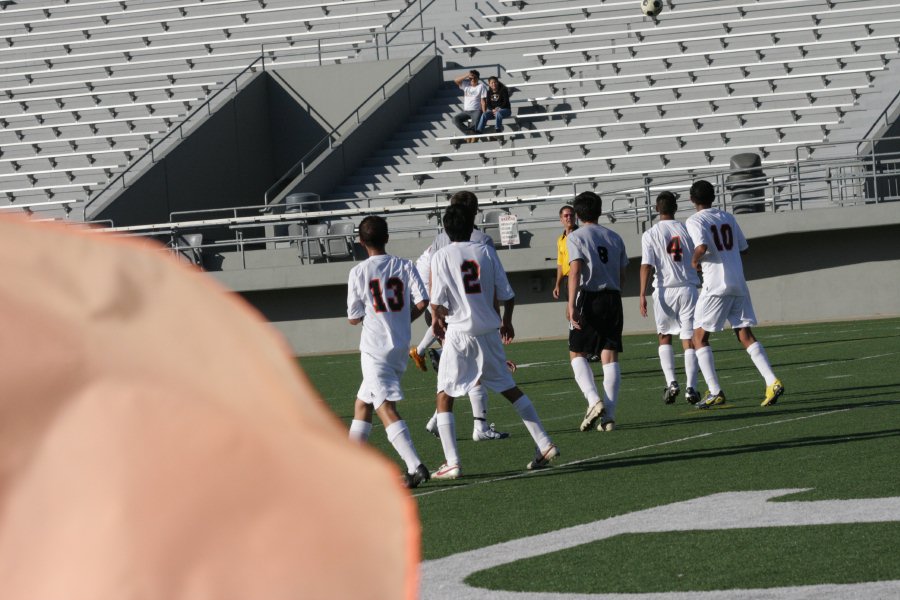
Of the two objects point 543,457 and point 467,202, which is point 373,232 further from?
point 543,457

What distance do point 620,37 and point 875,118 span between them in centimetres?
642

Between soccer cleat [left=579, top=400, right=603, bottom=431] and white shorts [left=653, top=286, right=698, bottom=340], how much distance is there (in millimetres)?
2105

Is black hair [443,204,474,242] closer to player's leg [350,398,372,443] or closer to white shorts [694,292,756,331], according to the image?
player's leg [350,398,372,443]

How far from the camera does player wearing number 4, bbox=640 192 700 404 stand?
1226 centimetres

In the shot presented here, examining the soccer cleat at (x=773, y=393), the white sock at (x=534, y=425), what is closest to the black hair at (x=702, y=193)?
the soccer cleat at (x=773, y=393)

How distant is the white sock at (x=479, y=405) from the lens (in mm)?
10547

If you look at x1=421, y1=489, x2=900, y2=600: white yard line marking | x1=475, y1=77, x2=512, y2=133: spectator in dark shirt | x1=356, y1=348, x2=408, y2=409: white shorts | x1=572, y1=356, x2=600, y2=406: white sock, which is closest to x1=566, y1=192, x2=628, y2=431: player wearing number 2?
x1=572, y1=356, x2=600, y2=406: white sock

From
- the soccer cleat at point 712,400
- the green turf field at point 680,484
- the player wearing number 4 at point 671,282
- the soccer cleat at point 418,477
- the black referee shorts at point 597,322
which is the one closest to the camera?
the green turf field at point 680,484

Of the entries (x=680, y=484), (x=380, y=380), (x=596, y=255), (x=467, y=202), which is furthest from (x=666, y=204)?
(x=680, y=484)

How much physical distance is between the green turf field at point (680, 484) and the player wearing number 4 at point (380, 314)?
579 mm

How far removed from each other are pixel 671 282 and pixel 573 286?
2.12 metres

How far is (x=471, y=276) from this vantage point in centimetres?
881

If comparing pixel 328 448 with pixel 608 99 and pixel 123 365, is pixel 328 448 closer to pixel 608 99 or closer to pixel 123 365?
pixel 123 365

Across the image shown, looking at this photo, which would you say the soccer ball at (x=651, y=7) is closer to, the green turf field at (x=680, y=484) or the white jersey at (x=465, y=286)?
the green turf field at (x=680, y=484)
